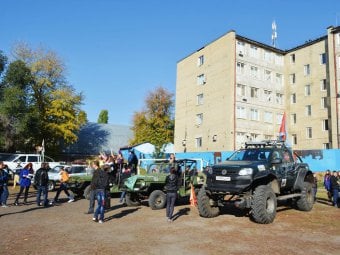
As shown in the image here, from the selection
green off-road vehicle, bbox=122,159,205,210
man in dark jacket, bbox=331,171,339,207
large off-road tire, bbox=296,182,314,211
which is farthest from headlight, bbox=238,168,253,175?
man in dark jacket, bbox=331,171,339,207

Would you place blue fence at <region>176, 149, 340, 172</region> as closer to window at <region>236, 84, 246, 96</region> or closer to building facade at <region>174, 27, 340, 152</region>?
building facade at <region>174, 27, 340, 152</region>

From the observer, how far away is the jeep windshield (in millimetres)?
12492

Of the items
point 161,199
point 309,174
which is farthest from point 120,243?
point 309,174

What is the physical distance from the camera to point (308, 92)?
4150 cm

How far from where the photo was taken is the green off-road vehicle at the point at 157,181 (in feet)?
47.2

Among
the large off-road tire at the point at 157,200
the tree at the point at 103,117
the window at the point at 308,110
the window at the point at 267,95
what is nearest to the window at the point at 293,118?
the window at the point at 308,110

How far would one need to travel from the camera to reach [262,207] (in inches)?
428

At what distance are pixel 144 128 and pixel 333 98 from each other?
3076 cm

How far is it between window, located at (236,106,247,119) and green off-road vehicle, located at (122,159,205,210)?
23.8 m

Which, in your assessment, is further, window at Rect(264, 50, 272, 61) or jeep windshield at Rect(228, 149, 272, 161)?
window at Rect(264, 50, 272, 61)

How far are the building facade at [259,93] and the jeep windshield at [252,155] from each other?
2538 centimetres

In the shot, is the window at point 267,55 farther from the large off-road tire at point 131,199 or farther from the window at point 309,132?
the large off-road tire at point 131,199

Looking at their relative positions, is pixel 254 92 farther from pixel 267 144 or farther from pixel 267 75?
pixel 267 144

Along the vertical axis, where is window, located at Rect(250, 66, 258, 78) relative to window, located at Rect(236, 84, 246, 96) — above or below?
above
